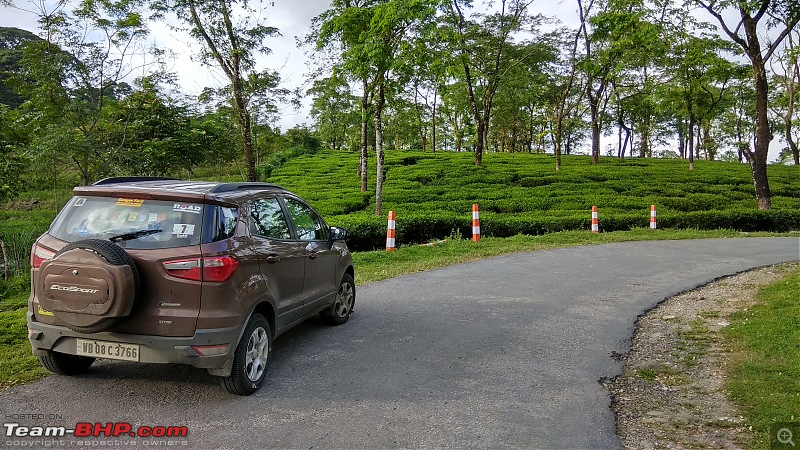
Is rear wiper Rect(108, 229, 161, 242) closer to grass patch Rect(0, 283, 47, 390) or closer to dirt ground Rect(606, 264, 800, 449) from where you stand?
grass patch Rect(0, 283, 47, 390)

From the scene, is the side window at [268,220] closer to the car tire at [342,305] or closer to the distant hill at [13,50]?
the car tire at [342,305]

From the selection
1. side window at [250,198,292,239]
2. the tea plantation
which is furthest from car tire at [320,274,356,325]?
the tea plantation

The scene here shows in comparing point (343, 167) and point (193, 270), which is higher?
point (343, 167)

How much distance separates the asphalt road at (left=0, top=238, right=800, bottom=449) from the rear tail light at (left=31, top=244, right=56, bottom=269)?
0.95 m

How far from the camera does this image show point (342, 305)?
604 cm

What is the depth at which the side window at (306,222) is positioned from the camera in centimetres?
509

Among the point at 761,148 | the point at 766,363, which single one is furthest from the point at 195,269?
the point at 761,148

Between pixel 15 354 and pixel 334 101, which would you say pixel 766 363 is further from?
pixel 334 101

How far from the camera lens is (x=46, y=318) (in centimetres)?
370

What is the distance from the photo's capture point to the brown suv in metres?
3.43

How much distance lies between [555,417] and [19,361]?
14.4 feet

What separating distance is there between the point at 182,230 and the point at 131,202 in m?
0.48

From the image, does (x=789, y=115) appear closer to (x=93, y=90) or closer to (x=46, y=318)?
(x=93, y=90)

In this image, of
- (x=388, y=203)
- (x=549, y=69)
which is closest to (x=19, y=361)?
(x=388, y=203)
